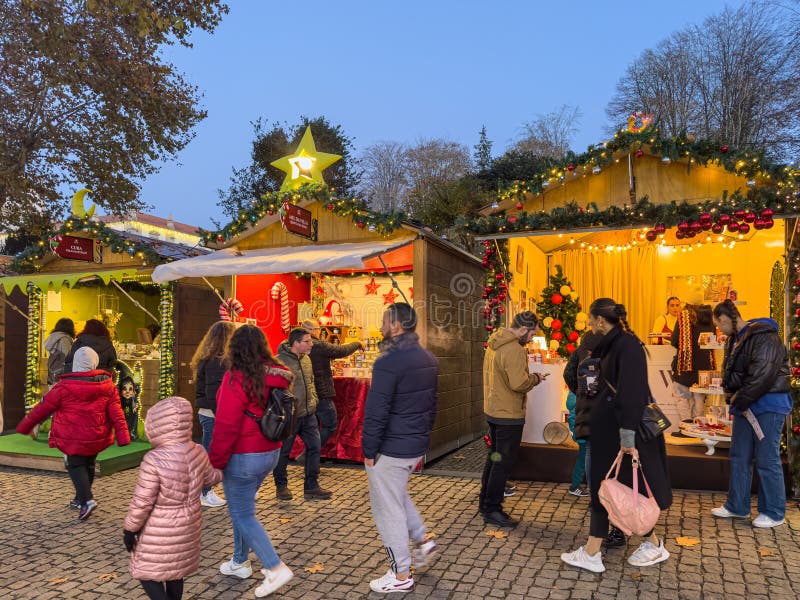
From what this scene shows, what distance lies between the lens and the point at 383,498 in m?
3.53

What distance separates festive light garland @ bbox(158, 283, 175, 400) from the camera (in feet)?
26.7

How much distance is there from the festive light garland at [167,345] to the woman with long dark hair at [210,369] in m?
2.94

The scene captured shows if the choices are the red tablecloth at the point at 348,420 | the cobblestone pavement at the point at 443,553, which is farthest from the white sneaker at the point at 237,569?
the red tablecloth at the point at 348,420

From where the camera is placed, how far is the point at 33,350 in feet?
30.6

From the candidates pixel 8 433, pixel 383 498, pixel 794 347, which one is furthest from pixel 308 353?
pixel 8 433

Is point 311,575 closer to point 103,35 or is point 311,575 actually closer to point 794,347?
point 794,347

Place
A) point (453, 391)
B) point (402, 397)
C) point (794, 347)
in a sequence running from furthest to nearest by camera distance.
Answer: point (453, 391)
point (794, 347)
point (402, 397)

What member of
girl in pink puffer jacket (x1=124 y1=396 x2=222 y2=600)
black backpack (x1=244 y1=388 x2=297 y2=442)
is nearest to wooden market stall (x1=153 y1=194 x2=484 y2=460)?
black backpack (x1=244 y1=388 x2=297 y2=442)

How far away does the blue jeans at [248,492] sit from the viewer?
342 centimetres

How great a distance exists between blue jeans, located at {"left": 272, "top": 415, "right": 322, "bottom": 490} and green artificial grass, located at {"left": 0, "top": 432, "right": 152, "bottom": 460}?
248 cm

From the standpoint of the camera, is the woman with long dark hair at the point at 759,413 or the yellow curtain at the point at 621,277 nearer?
the woman with long dark hair at the point at 759,413

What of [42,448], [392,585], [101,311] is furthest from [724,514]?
[101,311]

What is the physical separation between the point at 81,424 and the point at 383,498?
10.0 ft

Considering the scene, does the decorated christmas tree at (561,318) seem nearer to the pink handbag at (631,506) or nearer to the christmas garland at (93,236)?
the pink handbag at (631,506)
